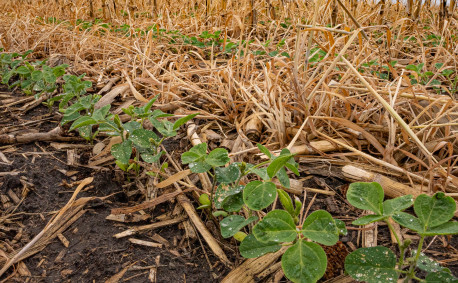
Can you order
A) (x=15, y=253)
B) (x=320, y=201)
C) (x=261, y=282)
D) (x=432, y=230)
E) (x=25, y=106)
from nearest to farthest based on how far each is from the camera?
(x=432, y=230) < (x=261, y=282) < (x=15, y=253) < (x=320, y=201) < (x=25, y=106)

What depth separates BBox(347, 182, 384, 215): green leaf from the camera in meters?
0.86

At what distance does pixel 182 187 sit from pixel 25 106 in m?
1.34

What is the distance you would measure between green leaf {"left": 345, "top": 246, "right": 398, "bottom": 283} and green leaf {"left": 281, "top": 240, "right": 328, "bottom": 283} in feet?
0.22

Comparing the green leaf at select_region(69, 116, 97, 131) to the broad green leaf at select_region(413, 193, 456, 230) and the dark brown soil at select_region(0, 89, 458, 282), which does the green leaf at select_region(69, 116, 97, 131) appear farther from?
the broad green leaf at select_region(413, 193, 456, 230)

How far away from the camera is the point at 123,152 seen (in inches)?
52.2

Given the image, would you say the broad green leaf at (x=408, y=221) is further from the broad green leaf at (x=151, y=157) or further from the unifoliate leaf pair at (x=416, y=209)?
the broad green leaf at (x=151, y=157)

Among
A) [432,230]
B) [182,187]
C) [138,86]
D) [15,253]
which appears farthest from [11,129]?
[432,230]

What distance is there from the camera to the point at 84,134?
157 cm

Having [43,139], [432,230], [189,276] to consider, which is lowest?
[189,276]

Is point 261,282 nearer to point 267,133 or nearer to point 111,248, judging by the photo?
point 111,248

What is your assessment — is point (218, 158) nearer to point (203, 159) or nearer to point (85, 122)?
point (203, 159)

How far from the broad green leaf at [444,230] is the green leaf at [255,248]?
1.12 ft

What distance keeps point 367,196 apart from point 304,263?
0.23 metres

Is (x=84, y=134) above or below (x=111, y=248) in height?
above
